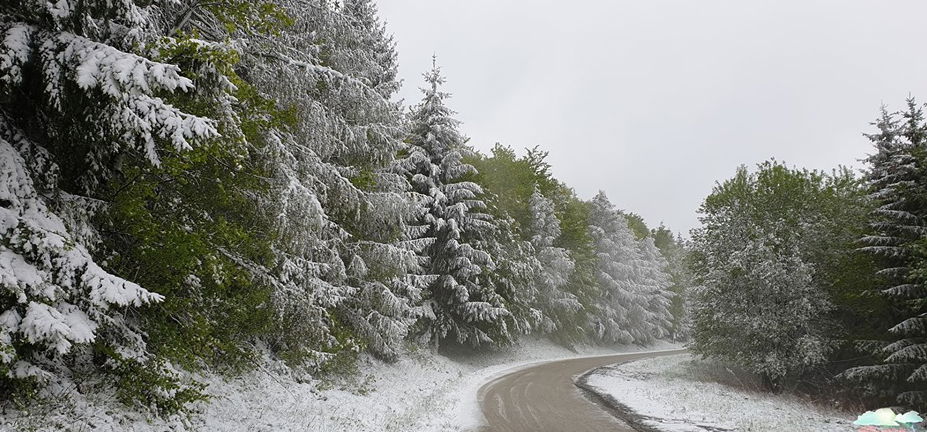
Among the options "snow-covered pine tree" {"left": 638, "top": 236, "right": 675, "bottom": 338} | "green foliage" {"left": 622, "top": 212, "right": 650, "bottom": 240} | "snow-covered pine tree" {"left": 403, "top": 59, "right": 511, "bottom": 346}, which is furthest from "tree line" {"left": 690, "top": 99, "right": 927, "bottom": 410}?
"green foliage" {"left": 622, "top": 212, "right": 650, "bottom": 240}

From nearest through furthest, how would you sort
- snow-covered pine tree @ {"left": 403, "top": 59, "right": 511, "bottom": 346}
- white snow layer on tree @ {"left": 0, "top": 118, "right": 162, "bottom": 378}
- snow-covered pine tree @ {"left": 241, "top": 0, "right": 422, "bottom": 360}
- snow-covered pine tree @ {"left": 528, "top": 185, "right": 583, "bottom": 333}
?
white snow layer on tree @ {"left": 0, "top": 118, "right": 162, "bottom": 378} → snow-covered pine tree @ {"left": 241, "top": 0, "right": 422, "bottom": 360} → snow-covered pine tree @ {"left": 403, "top": 59, "right": 511, "bottom": 346} → snow-covered pine tree @ {"left": 528, "top": 185, "right": 583, "bottom": 333}

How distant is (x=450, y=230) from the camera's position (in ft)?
78.4

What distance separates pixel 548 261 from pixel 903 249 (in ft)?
69.9

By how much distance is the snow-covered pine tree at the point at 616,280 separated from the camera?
147 feet

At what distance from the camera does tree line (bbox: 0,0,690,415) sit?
4660 mm

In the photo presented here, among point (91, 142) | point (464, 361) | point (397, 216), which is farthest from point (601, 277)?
point (91, 142)

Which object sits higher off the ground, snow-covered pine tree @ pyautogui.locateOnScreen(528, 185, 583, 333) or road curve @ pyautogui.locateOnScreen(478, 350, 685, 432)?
snow-covered pine tree @ pyautogui.locateOnScreen(528, 185, 583, 333)

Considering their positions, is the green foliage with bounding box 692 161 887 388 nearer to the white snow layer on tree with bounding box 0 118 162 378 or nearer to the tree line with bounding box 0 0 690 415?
the tree line with bounding box 0 0 690 415

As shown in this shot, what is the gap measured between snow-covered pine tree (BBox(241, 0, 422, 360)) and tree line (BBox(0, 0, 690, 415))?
2.4 inches

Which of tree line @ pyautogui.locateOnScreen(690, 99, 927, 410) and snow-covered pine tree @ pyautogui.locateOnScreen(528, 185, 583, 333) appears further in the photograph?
snow-covered pine tree @ pyautogui.locateOnScreen(528, 185, 583, 333)

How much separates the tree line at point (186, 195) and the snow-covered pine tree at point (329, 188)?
0.06 m

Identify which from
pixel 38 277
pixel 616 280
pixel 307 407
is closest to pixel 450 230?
pixel 307 407

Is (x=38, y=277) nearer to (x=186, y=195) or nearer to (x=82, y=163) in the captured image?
(x=82, y=163)

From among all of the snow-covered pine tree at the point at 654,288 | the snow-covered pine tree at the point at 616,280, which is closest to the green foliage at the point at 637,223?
the snow-covered pine tree at the point at 654,288
